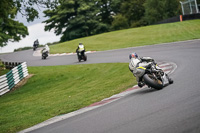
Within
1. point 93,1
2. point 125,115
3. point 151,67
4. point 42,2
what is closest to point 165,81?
point 151,67

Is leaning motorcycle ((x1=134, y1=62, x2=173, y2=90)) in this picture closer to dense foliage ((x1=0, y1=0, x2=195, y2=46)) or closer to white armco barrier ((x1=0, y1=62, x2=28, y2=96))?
white armco barrier ((x1=0, y1=62, x2=28, y2=96))

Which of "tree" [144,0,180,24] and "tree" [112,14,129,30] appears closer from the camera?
"tree" [144,0,180,24]

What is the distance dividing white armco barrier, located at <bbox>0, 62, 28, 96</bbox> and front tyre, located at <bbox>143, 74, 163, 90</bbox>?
10504mm

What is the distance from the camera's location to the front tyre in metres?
9.52

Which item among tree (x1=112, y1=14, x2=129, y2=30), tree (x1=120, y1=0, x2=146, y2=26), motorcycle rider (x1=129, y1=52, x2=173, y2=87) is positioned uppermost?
tree (x1=120, y1=0, x2=146, y2=26)

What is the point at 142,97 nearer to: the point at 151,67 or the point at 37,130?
the point at 151,67

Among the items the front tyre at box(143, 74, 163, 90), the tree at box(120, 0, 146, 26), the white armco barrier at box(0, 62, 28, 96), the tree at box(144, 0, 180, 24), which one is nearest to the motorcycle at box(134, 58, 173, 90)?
the front tyre at box(143, 74, 163, 90)

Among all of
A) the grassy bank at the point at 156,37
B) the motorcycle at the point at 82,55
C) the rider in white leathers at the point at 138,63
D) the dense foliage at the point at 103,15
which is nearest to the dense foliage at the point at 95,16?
the dense foliage at the point at 103,15

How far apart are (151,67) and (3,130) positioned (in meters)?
4.51

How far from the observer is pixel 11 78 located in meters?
19.2

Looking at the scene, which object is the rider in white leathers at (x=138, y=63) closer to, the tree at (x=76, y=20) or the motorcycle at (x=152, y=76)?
the motorcycle at (x=152, y=76)

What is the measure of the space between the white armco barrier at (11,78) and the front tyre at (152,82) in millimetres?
10504

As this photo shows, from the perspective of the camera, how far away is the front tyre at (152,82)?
9523 mm

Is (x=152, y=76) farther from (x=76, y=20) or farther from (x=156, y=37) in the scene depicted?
(x=76, y=20)
